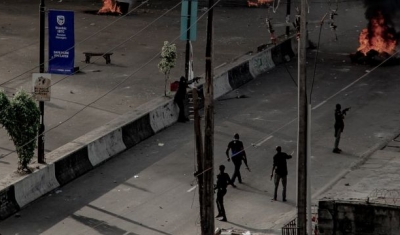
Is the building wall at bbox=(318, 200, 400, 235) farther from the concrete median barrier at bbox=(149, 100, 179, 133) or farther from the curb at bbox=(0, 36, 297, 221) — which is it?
the concrete median barrier at bbox=(149, 100, 179, 133)

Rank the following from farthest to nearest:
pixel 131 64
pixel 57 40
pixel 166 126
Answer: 1. pixel 131 64
2. pixel 166 126
3. pixel 57 40

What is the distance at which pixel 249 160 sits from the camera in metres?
33.5

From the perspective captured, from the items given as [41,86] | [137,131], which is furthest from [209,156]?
[137,131]

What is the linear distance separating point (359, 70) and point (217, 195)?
49.0 ft

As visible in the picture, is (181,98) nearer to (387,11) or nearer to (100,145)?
(100,145)

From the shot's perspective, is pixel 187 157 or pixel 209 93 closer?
pixel 209 93

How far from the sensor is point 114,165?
33250 mm

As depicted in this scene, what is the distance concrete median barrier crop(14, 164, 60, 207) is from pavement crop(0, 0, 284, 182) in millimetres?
887

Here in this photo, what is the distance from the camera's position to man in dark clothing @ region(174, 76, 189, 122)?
1438 inches

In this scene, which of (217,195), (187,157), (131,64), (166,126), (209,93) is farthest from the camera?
(131,64)

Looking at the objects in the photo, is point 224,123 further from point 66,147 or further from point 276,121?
point 66,147

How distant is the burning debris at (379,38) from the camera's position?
4369 centimetres

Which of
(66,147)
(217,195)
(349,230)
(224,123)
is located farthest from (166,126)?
(349,230)

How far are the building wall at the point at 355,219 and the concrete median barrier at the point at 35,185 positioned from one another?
271 inches
